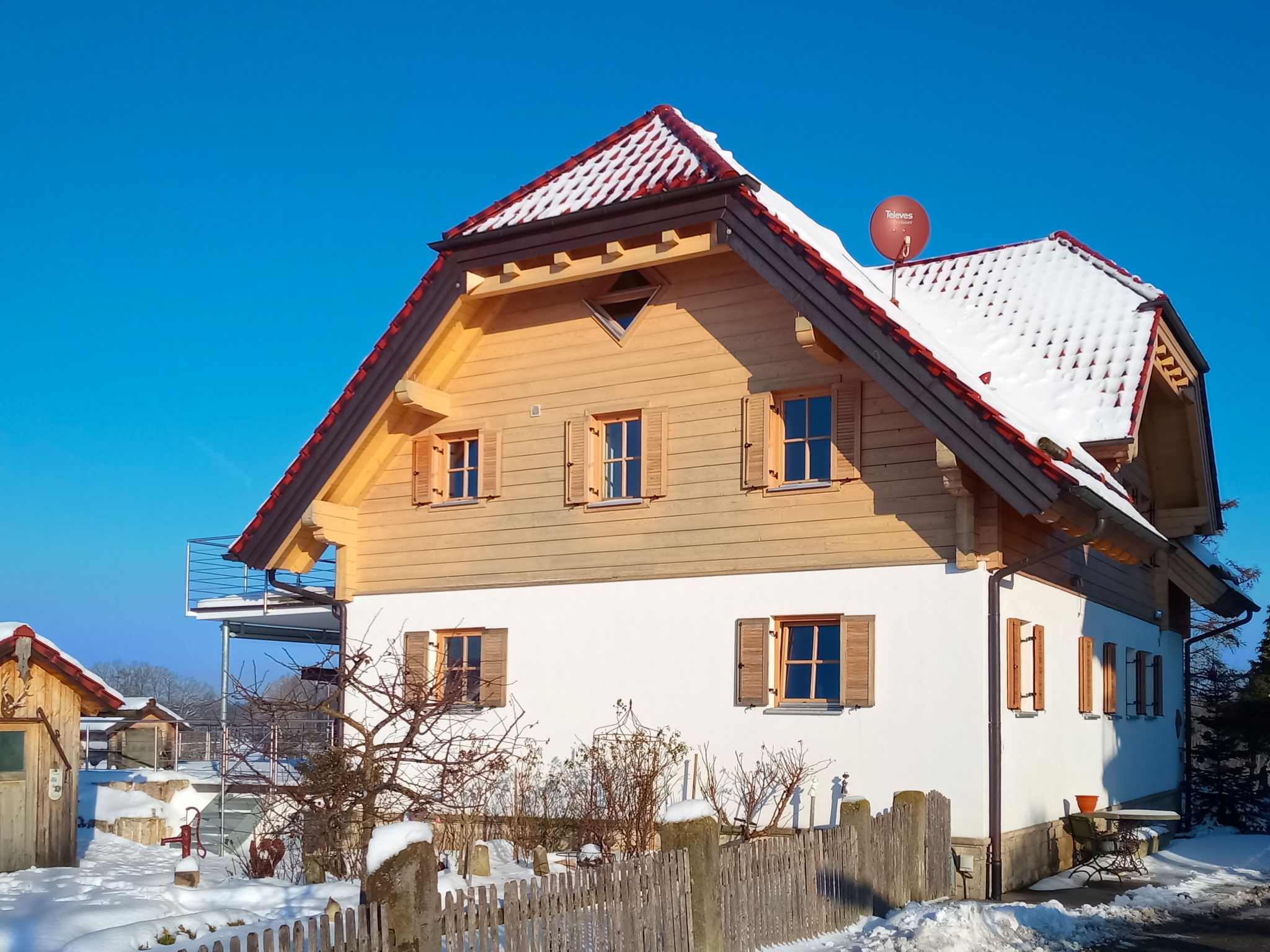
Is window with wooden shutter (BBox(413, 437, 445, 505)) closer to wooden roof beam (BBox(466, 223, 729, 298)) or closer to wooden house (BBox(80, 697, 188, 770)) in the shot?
wooden roof beam (BBox(466, 223, 729, 298))

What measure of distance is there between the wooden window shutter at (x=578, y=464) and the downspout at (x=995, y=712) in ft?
17.1

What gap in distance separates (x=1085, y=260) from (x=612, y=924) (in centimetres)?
1520

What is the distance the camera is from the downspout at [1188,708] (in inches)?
887

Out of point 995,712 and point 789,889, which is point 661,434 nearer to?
point 995,712

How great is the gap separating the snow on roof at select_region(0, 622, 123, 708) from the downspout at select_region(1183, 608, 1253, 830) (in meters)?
16.4

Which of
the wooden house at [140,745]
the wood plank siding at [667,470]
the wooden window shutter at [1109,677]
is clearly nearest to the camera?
the wood plank siding at [667,470]

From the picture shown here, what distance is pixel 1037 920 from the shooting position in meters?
11.3

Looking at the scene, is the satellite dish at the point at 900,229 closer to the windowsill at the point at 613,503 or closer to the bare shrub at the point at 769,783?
the windowsill at the point at 613,503

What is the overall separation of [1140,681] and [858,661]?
26.6 feet

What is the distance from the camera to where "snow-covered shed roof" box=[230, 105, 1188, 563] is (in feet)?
47.7

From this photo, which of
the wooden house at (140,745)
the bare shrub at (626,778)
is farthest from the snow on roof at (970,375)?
the wooden house at (140,745)

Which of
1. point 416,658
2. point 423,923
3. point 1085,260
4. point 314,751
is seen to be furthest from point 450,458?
point 423,923

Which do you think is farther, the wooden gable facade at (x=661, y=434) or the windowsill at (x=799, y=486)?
the windowsill at (x=799, y=486)

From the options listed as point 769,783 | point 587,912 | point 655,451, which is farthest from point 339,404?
point 587,912
